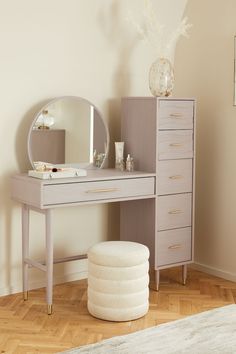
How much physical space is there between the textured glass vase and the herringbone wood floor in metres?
1.33

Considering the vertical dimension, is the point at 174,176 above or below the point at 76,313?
above

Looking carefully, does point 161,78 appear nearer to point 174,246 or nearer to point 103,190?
point 103,190

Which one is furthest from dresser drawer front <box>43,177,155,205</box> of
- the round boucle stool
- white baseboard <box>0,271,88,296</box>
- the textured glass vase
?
white baseboard <box>0,271,88,296</box>

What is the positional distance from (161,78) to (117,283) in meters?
1.43

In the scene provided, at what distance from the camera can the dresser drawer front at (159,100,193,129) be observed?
12.5 feet

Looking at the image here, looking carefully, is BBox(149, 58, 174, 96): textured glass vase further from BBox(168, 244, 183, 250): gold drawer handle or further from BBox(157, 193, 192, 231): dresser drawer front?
BBox(168, 244, 183, 250): gold drawer handle

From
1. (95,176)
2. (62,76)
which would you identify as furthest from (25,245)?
(62,76)

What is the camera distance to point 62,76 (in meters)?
3.90

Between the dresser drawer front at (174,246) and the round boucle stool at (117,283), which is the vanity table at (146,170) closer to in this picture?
the dresser drawer front at (174,246)

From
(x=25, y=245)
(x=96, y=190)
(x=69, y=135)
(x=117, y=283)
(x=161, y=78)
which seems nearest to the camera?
(x=117, y=283)

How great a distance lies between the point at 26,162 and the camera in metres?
3.81

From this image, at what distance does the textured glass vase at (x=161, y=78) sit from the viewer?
156 inches

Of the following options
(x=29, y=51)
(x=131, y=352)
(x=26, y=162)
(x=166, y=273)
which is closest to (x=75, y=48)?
(x=29, y=51)

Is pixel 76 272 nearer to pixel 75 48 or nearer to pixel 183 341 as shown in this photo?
Answer: pixel 183 341
